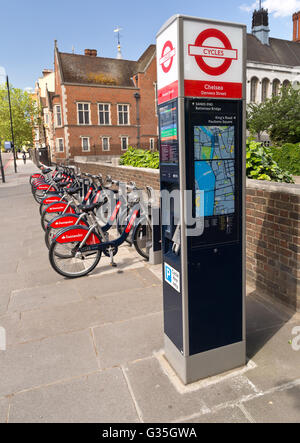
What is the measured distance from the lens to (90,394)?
2.68 metres

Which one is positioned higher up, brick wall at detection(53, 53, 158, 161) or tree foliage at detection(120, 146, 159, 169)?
brick wall at detection(53, 53, 158, 161)

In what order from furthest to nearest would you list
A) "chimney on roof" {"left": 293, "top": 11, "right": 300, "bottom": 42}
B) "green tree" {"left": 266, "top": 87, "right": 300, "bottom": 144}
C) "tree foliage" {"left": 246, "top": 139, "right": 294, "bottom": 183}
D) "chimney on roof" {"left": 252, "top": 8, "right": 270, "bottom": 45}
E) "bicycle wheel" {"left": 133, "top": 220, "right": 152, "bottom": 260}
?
"chimney on roof" {"left": 293, "top": 11, "right": 300, "bottom": 42}, "chimney on roof" {"left": 252, "top": 8, "right": 270, "bottom": 45}, "green tree" {"left": 266, "top": 87, "right": 300, "bottom": 144}, "bicycle wheel" {"left": 133, "top": 220, "right": 152, "bottom": 260}, "tree foliage" {"left": 246, "top": 139, "right": 294, "bottom": 183}

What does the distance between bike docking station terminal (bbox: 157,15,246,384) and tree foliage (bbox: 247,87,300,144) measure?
29724 mm

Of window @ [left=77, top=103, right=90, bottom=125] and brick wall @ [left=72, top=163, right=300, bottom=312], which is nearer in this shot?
brick wall @ [left=72, top=163, right=300, bottom=312]

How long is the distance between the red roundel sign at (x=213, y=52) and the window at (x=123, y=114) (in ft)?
125

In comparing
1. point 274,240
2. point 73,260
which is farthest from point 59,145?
point 274,240

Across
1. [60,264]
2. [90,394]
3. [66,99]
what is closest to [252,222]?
[90,394]

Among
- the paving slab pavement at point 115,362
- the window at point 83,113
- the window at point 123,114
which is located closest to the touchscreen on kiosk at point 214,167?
the paving slab pavement at point 115,362

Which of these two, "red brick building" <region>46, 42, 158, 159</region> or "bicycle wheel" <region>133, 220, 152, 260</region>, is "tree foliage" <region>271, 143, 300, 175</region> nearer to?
"bicycle wheel" <region>133, 220, 152, 260</region>

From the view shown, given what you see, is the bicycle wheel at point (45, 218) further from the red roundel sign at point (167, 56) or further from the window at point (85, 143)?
the window at point (85, 143)

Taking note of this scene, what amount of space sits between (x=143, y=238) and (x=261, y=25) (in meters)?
58.1

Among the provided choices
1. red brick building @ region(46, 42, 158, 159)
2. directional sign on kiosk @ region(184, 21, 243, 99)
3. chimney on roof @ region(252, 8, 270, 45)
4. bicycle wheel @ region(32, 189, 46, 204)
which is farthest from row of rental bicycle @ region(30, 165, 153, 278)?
chimney on roof @ region(252, 8, 270, 45)

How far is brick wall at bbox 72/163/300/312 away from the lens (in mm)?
3740
